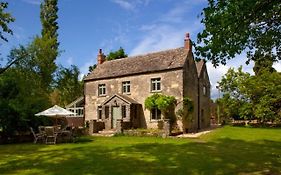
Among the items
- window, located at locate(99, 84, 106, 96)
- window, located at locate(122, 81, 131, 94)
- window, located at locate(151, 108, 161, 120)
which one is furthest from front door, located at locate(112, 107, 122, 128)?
window, located at locate(99, 84, 106, 96)

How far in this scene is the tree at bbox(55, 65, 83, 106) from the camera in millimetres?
60438

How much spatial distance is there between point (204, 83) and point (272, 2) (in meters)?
31.6

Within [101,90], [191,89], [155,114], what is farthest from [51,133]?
[191,89]

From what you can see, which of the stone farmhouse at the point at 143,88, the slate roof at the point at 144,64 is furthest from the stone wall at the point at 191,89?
the slate roof at the point at 144,64

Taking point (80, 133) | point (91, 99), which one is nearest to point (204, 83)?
point (91, 99)

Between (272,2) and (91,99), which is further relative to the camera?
(91,99)

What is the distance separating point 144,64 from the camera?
→ 3812cm

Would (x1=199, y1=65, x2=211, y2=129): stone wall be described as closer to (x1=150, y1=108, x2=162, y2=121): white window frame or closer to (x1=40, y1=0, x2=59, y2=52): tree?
(x1=150, y1=108, x2=162, y2=121): white window frame

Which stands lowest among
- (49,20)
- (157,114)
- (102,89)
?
(157,114)

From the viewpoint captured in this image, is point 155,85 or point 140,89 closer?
point 155,85

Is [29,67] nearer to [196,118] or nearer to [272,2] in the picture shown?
[196,118]

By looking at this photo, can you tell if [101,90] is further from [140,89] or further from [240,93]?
[240,93]

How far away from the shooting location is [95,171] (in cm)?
1234

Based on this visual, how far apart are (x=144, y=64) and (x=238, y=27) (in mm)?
26668
